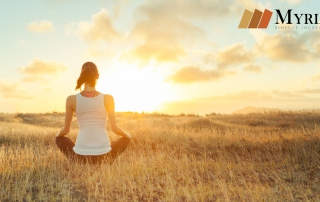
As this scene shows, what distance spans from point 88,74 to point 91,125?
1.04 m

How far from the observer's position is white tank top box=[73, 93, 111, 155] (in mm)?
5867

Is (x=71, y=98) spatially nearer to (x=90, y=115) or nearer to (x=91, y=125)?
(x=90, y=115)

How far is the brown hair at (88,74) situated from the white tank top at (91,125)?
0.92ft

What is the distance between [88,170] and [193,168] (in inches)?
107

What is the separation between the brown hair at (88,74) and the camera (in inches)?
228

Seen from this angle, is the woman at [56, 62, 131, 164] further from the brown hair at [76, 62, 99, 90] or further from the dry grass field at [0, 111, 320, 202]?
the dry grass field at [0, 111, 320, 202]

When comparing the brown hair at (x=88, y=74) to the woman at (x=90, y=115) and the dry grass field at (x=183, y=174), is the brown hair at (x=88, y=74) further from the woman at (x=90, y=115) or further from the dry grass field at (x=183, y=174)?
the dry grass field at (x=183, y=174)

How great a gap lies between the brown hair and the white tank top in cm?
28

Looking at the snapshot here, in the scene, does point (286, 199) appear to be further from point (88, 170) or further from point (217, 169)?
point (88, 170)

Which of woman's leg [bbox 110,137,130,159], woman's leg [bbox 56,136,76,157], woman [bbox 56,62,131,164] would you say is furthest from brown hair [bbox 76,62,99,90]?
woman's leg [bbox 110,137,130,159]

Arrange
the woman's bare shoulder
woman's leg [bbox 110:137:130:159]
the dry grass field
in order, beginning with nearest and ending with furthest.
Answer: the dry grass field → the woman's bare shoulder → woman's leg [bbox 110:137:130:159]

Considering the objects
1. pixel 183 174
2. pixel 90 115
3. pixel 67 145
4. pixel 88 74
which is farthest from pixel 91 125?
pixel 183 174

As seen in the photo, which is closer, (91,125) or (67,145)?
(91,125)

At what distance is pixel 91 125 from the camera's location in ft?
19.5
